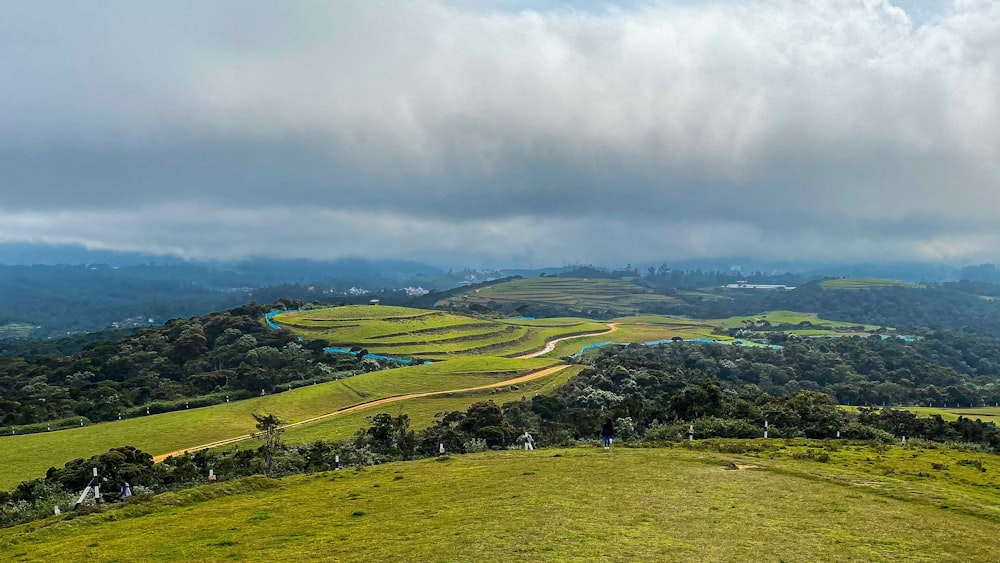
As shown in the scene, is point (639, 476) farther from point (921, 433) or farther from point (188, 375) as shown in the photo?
point (188, 375)

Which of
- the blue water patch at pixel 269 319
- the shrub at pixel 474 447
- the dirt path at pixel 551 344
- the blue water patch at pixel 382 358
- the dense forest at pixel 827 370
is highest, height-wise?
the blue water patch at pixel 269 319

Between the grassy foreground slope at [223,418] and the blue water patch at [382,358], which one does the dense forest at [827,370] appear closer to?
the grassy foreground slope at [223,418]

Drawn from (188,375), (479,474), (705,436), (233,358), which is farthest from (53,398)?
(705,436)

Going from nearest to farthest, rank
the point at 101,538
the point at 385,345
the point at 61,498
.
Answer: the point at 101,538 < the point at 61,498 < the point at 385,345

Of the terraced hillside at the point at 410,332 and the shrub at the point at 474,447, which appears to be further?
the terraced hillside at the point at 410,332

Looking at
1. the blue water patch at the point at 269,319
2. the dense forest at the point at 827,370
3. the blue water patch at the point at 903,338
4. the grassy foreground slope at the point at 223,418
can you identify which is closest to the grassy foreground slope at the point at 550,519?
the grassy foreground slope at the point at 223,418

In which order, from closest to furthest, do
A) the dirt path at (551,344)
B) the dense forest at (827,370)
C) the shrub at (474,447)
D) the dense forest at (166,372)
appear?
the shrub at (474,447), the dense forest at (166,372), the dense forest at (827,370), the dirt path at (551,344)
